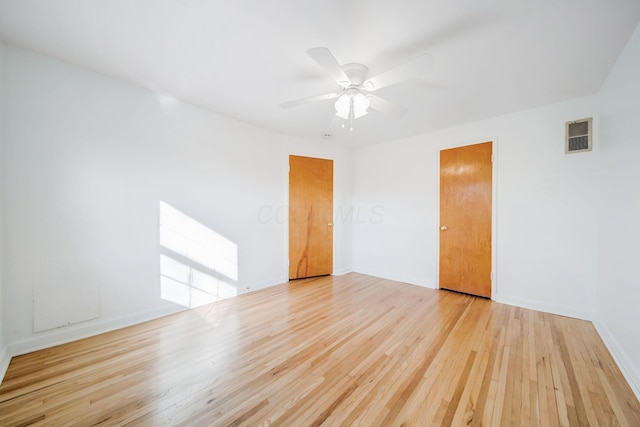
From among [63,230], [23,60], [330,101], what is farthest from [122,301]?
[330,101]

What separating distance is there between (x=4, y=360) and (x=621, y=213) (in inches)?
194

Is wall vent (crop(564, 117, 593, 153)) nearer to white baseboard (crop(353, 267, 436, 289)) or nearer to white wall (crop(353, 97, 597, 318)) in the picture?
white wall (crop(353, 97, 597, 318))

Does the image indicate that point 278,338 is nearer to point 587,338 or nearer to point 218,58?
point 218,58

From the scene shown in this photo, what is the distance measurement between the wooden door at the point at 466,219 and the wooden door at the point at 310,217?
1889mm

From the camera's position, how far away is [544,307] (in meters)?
2.74

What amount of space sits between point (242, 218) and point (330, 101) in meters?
1.97

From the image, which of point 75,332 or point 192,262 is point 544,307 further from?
point 75,332

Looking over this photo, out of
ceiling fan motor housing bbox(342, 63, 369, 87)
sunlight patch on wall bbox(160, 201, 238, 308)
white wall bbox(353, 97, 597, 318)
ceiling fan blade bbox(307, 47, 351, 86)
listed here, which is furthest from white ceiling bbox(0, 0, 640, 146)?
sunlight patch on wall bbox(160, 201, 238, 308)

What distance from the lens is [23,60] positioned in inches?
74.2

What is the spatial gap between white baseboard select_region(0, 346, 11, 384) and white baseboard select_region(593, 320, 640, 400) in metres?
4.26

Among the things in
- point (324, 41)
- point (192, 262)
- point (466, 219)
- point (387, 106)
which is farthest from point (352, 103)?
point (192, 262)

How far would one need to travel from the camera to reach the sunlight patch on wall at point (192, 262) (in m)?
2.63

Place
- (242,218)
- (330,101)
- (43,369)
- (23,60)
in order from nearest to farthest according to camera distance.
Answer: (43,369) → (23,60) → (330,101) → (242,218)

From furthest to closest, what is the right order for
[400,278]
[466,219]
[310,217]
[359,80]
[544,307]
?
1. [310,217]
2. [400,278]
3. [466,219]
4. [544,307]
5. [359,80]
